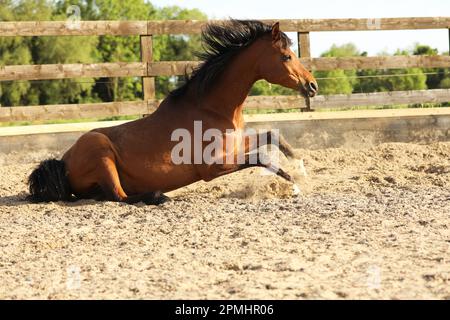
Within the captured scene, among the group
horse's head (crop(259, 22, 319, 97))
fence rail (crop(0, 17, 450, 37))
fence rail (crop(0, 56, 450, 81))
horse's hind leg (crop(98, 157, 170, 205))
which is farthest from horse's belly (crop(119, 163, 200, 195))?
fence rail (crop(0, 17, 450, 37))

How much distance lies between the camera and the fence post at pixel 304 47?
384 inches

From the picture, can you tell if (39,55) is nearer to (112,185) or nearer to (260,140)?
(112,185)

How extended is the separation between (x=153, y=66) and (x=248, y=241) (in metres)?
5.47

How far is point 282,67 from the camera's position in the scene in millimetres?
6035

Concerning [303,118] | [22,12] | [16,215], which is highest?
[22,12]

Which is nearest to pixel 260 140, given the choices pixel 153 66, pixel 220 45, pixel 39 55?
pixel 220 45

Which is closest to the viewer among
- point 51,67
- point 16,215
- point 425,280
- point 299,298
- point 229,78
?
point 299,298

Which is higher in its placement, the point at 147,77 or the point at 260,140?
the point at 147,77

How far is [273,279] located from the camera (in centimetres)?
337

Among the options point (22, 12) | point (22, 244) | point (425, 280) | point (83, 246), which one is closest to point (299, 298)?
point (425, 280)

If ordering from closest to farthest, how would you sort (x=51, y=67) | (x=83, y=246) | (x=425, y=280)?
(x=425, y=280) < (x=83, y=246) < (x=51, y=67)

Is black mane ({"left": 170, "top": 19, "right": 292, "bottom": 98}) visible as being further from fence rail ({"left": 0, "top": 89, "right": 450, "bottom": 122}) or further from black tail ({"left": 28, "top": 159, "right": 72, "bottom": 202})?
fence rail ({"left": 0, "top": 89, "right": 450, "bottom": 122})
